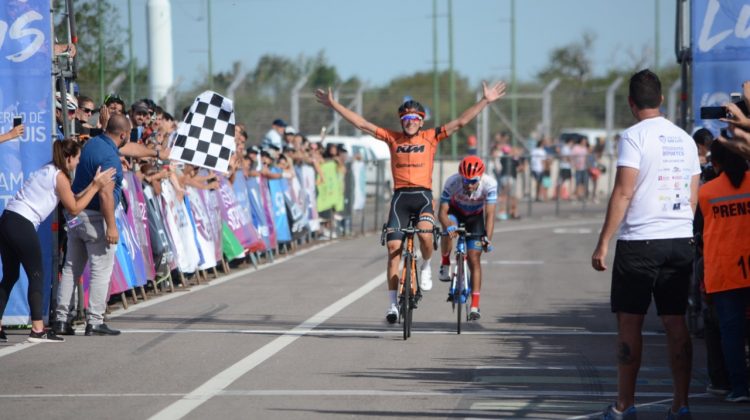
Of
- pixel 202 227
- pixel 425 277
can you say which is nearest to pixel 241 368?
pixel 425 277

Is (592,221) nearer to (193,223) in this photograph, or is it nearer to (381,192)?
(381,192)

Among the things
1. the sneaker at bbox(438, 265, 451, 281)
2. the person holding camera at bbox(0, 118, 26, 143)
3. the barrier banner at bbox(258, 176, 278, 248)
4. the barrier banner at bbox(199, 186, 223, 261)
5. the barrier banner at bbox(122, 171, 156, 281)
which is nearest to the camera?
the person holding camera at bbox(0, 118, 26, 143)

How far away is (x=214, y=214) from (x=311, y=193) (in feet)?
23.3

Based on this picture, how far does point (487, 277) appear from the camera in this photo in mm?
18391

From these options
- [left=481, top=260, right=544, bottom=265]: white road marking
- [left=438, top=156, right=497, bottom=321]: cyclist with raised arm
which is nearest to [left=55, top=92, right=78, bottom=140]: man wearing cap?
[left=438, top=156, right=497, bottom=321]: cyclist with raised arm

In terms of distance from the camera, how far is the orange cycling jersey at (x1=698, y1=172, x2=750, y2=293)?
8469 mm

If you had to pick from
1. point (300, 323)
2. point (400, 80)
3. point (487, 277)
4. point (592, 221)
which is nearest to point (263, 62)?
point (400, 80)

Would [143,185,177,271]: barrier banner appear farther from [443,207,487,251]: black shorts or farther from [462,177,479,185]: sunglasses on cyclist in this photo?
[462,177,479,185]: sunglasses on cyclist

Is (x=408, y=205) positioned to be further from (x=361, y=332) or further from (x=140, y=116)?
(x=140, y=116)

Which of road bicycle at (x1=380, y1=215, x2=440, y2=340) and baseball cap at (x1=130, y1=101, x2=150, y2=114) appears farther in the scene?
baseball cap at (x1=130, y1=101, x2=150, y2=114)

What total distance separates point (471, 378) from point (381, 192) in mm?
21026

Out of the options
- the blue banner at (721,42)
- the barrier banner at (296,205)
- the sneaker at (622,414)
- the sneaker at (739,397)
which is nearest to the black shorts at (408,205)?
the blue banner at (721,42)

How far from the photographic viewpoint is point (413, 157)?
41.2 ft

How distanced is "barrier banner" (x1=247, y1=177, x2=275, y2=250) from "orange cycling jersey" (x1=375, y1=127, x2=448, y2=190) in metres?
8.10
